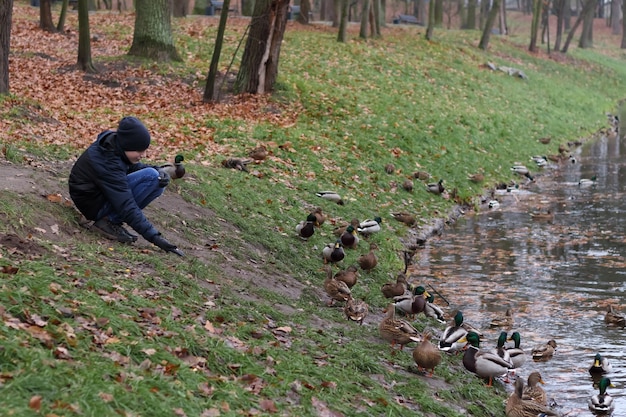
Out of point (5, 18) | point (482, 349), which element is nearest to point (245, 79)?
point (5, 18)

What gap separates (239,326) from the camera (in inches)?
314

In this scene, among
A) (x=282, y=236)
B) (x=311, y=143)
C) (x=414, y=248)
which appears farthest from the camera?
(x=311, y=143)

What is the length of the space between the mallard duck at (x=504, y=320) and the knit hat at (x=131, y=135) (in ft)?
17.0

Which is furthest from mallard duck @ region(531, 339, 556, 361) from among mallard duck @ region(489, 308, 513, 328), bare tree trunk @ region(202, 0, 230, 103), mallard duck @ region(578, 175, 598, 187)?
mallard duck @ region(578, 175, 598, 187)

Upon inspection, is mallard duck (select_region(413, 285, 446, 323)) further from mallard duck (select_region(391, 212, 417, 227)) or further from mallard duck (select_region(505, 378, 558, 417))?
mallard duck (select_region(391, 212, 417, 227))

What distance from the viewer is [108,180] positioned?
9.21m

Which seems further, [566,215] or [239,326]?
[566,215]

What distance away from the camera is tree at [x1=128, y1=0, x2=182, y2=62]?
24156 mm

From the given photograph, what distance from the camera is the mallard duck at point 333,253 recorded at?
12445mm

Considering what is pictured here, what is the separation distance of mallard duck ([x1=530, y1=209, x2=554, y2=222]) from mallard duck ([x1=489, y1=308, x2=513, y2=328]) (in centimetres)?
711

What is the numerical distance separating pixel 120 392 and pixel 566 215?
1494 cm

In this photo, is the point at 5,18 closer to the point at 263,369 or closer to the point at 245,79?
the point at 245,79

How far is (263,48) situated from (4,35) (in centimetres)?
761

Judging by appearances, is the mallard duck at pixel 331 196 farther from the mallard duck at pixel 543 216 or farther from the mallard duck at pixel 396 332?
the mallard duck at pixel 396 332
